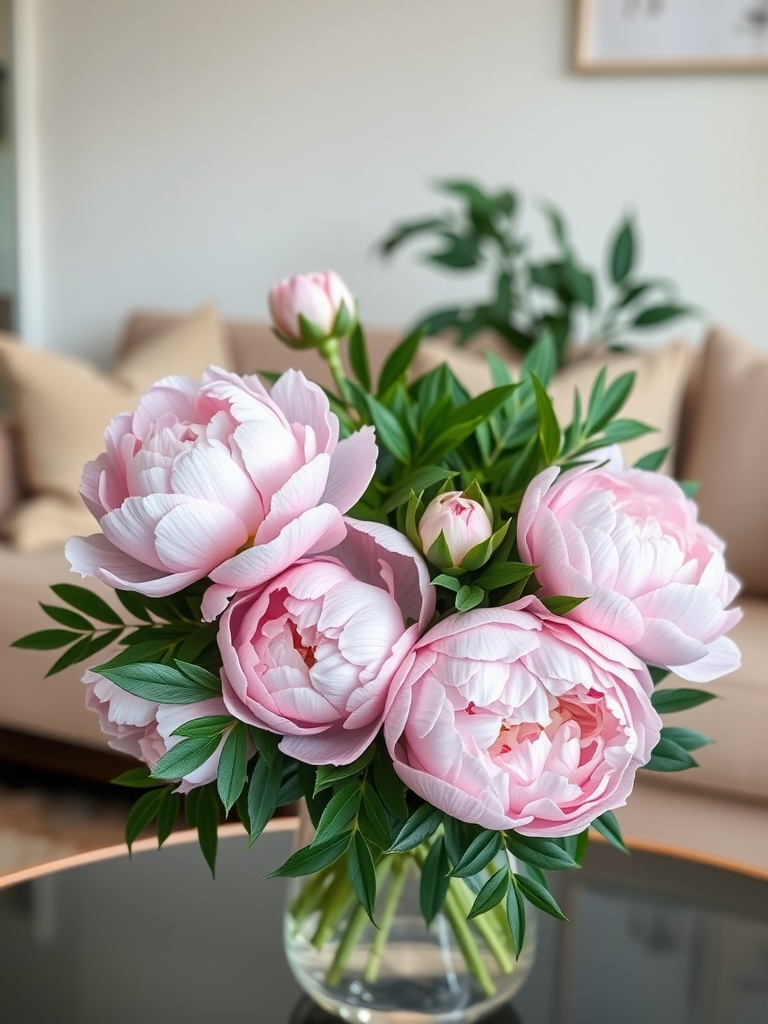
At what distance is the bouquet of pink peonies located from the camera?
0.46 m

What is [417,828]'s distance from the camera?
495 mm

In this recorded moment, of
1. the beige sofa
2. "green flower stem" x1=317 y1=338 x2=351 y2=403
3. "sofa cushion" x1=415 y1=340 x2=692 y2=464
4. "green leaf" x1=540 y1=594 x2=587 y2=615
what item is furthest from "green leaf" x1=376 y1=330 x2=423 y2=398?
"sofa cushion" x1=415 y1=340 x2=692 y2=464

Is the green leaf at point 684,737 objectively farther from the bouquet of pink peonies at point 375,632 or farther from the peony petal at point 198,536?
the peony petal at point 198,536

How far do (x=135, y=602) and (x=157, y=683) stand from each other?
8 centimetres

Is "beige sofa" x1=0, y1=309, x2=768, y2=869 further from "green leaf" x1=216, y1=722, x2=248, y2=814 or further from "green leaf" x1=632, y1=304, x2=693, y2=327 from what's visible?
"green leaf" x1=216, y1=722, x2=248, y2=814

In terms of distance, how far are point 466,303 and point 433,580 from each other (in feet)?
7.09

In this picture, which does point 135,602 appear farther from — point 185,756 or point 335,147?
point 335,147

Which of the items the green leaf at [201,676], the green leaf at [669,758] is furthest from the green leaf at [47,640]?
the green leaf at [669,758]

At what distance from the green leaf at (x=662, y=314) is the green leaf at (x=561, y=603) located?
1.80 m

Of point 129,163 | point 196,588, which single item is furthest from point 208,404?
point 129,163

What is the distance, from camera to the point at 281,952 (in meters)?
0.81

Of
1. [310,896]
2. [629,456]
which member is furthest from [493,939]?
[629,456]

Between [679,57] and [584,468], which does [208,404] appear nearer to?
[584,468]

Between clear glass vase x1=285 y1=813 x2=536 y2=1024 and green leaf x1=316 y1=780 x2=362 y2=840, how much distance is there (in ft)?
0.55
